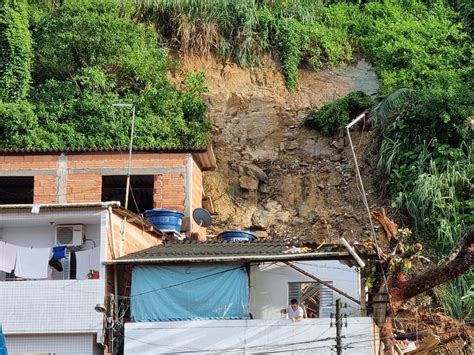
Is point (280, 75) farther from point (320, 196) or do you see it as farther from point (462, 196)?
point (462, 196)

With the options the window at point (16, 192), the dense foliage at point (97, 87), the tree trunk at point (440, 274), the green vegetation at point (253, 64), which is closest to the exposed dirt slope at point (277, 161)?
the green vegetation at point (253, 64)

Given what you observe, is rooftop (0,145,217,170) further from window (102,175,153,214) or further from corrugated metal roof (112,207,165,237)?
corrugated metal roof (112,207,165,237)

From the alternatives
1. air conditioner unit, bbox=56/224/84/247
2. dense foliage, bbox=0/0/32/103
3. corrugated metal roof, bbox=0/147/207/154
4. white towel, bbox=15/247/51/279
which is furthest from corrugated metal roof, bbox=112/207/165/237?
dense foliage, bbox=0/0/32/103

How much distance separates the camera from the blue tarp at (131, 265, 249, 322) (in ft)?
80.5

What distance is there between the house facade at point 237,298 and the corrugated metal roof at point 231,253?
2 cm

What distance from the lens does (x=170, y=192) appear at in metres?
30.8

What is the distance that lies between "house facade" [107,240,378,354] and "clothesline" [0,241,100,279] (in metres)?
1.19

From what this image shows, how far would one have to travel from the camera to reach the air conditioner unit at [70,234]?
26.2 meters

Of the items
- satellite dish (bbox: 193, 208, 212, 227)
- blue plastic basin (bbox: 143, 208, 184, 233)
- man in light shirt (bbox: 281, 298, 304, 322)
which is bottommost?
man in light shirt (bbox: 281, 298, 304, 322)

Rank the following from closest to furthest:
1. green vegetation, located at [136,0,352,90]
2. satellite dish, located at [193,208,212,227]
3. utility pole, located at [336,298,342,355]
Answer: utility pole, located at [336,298,342,355] → satellite dish, located at [193,208,212,227] → green vegetation, located at [136,0,352,90]

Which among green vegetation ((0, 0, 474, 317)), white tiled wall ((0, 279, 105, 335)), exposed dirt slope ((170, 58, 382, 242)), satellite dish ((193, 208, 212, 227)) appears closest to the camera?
white tiled wall ((0, 279, 105, 335))

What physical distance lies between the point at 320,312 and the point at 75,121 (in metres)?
16.4

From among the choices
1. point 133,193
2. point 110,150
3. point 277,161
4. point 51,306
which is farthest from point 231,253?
point 277,161

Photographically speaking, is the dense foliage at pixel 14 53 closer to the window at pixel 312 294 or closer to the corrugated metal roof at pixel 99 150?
the corrugated metal roof at pixel 99 150
